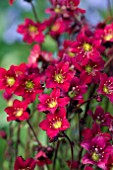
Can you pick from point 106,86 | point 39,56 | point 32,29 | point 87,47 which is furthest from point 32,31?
point 106,86

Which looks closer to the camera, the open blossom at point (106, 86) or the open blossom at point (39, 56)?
the open blossom at point (106, 86)

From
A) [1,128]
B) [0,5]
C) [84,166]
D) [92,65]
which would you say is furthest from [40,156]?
[0,5]

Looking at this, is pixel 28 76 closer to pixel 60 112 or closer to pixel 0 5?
pixel 60 112

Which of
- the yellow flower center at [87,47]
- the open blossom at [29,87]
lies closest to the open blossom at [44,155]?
the open blossom at [29,87]

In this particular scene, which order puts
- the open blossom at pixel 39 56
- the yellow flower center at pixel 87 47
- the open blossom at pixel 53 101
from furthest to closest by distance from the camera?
the open blossom at pixel 39 56 → the yellow flower center at pixel 87 47 → the open blossom at pixel 53 101

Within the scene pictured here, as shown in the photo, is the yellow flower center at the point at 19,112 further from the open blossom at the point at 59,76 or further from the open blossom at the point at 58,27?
the open blossom at the point at 58,27

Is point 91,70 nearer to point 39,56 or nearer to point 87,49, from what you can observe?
point 87,49
